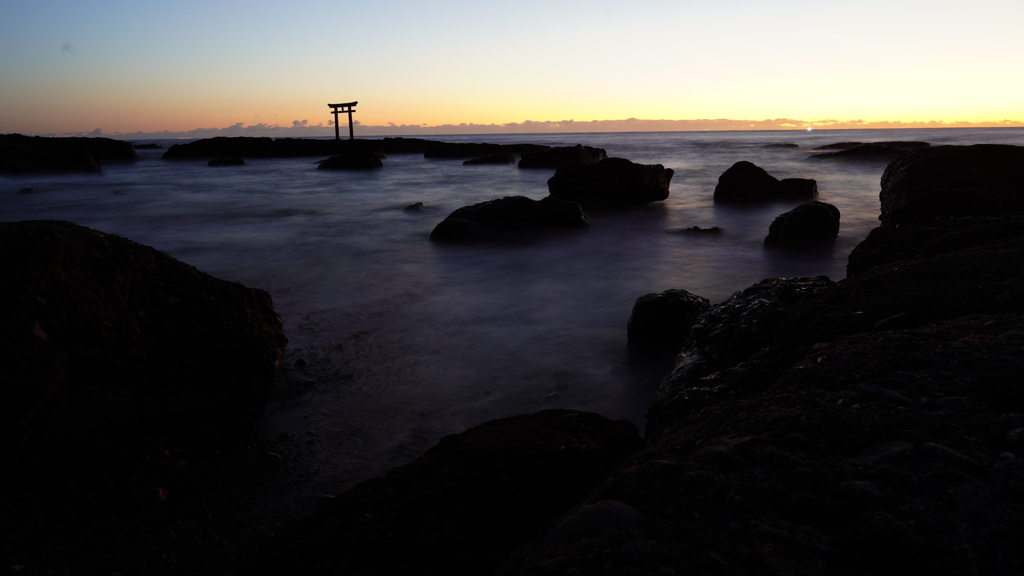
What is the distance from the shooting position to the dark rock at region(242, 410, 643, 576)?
6.51 ft

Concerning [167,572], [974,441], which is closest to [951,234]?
[974,441]

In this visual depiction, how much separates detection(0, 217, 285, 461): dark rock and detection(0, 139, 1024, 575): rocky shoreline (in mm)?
11

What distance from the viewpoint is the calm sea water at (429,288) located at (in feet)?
13.2

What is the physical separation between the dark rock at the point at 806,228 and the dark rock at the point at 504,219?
343 cm

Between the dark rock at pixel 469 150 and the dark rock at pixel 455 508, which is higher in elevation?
the dark rock at pixel 469 150

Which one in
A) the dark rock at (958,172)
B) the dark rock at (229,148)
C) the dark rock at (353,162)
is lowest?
the dark rock at (958,172)

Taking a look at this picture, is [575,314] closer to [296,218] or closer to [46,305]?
[46,305]

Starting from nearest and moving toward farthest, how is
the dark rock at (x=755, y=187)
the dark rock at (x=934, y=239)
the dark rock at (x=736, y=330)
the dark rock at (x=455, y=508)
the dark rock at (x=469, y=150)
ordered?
the dark rock at (x=455, y=508), the dark rock at (x=736, y=330), the dark rock at (x=934, y=239), the dark rock at (x=755, y=187), the dark rock at (x=469, y=150)

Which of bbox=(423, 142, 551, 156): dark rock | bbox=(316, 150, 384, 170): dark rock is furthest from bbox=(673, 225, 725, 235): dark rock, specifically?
bbox=(423, 142, 551, 156): dark rock

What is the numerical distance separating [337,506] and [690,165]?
30.3m

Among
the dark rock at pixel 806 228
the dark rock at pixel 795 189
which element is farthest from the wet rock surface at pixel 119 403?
the dark rock at pixel 795 189

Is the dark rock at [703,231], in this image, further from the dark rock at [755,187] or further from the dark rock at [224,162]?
the dark rock at [224,162]

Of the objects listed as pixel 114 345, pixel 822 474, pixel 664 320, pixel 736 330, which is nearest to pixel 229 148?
pixel 664 320

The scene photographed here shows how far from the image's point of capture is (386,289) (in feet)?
24.4
